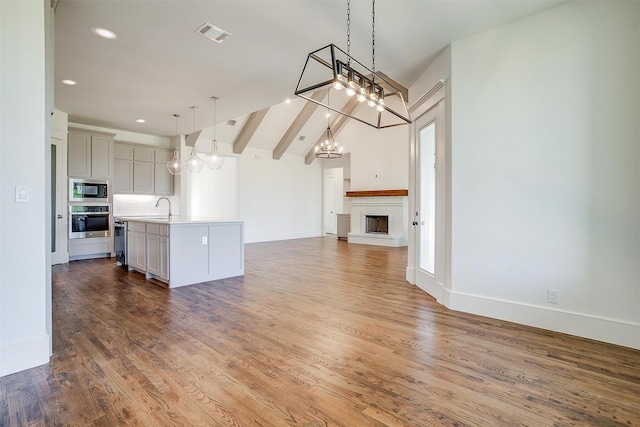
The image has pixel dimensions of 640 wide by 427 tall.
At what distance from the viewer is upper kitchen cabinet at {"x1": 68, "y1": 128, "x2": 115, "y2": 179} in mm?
6258

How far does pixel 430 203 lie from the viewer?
13.7ft

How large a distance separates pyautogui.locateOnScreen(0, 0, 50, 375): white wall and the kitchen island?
2026 millimetres

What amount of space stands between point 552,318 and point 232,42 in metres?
4.23

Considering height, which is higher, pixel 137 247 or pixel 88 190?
pixel 88 190

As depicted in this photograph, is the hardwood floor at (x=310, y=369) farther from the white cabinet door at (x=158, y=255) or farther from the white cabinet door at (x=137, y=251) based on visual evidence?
the white cabinet door at (x=137, y=251)

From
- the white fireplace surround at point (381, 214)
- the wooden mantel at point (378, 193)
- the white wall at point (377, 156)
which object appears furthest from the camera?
the white wall at point (377, 156)

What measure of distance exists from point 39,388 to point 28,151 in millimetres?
1574

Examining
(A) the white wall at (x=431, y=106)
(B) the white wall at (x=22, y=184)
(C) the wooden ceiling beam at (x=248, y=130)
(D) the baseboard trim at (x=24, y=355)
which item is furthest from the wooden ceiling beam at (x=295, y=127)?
(D) the baseboard trim at (x=24, y=355)

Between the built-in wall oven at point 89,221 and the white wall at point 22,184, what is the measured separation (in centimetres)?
497

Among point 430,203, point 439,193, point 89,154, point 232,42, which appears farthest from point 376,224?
point 89,154

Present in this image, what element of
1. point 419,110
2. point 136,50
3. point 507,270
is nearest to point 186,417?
point 507,270

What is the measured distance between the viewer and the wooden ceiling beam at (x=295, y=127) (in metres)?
8.80

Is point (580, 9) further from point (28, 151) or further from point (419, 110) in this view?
point (28, 151)

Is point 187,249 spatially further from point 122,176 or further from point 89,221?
point 122,176
